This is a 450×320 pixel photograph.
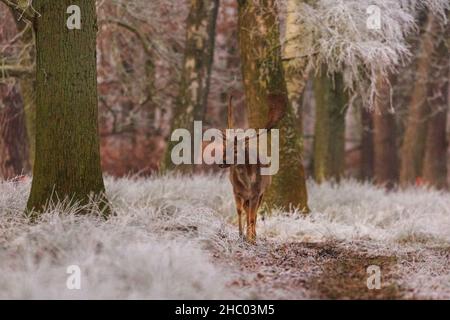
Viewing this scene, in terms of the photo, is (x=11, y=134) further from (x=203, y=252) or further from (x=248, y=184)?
(x=203, y=252)

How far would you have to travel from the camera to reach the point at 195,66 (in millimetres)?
13984

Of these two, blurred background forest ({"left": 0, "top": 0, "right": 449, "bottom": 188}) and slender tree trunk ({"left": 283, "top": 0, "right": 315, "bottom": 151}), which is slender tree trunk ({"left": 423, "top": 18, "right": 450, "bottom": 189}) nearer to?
blurred background forest ({"left": 0, "top": 0, "right": 449, "bottom": 188})

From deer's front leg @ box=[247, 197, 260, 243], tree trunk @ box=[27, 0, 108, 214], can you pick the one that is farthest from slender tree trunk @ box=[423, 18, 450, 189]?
tree trunk @ box=[27, 0, 108, 214]

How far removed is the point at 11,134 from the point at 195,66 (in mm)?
3696

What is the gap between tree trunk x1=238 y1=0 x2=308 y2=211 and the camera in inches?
412

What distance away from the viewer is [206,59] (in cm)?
1404

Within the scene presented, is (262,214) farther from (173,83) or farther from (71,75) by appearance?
(173,83)

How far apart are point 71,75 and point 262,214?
12.4ft

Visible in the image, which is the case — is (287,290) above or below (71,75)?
below

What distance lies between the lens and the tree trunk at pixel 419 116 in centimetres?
1627

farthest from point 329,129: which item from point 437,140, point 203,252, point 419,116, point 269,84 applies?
point 203,252

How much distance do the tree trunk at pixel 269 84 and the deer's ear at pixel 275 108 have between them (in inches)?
5.1

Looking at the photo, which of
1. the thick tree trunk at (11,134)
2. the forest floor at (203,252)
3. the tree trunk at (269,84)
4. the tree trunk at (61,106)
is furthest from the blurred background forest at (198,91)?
the tree trunk at (61,106)
